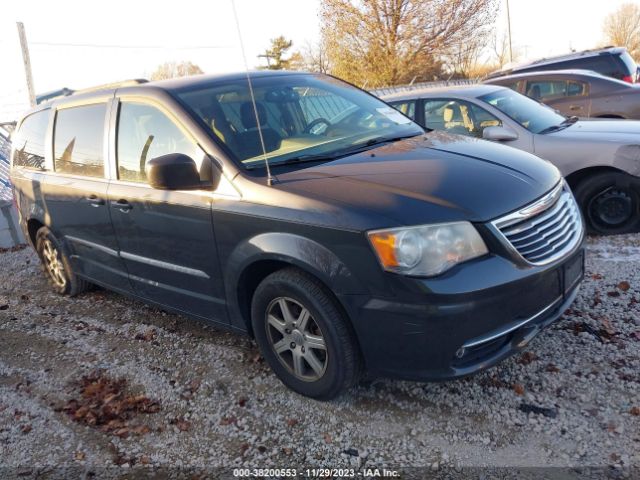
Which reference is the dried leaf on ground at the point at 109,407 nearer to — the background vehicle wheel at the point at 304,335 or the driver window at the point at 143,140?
the background vehicle wheel at the point at 304,335

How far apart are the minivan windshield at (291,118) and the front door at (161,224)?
0.25 m

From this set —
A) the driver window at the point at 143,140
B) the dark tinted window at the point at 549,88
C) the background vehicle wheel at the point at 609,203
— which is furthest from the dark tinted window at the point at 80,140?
the dark tinted window at the point at 549,88

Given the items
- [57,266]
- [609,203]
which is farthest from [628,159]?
[57,266]

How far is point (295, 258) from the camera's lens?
113 inches

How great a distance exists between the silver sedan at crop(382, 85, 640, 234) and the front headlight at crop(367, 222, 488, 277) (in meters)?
2.51

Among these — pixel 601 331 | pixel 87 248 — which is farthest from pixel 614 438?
pixel 87 248

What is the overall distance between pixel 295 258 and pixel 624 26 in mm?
52234

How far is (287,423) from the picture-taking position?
3.06 metres

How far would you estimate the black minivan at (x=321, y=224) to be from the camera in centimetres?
261

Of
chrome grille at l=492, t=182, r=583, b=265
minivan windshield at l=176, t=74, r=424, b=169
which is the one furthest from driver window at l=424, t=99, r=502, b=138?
chrome grille at l=492, t=182, r=583, b=265

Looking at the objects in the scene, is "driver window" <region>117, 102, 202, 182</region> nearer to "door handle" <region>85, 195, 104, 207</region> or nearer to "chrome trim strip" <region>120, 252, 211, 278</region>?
"door handle" <region>85, 195, 104, 207</region>

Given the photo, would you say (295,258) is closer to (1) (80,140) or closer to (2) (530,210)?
(2) (530,210)

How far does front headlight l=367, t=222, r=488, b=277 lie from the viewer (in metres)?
2.57

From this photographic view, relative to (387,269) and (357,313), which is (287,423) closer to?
(357,313)
